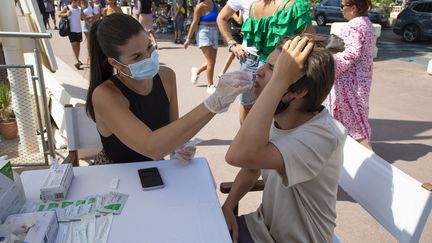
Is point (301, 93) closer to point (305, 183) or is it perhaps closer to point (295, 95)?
point (295, 95)

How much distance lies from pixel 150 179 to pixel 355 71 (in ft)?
7.51

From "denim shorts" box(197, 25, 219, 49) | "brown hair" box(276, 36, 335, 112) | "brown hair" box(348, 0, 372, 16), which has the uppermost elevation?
"brown hair" box(348, 0, 372, 16)

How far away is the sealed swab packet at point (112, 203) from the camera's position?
53.5 inches

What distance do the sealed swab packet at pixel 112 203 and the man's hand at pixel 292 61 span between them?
2.39 ft

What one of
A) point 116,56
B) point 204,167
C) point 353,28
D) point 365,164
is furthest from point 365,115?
point 116,56

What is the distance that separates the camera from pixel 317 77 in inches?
52.7

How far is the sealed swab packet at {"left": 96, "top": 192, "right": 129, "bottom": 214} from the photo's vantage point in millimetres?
1358

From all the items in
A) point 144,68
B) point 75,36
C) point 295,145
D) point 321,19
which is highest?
point 144,68

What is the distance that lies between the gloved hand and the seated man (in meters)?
0.12

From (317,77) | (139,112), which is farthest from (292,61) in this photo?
(139,112)

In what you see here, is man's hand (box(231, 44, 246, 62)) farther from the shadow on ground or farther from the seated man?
the seated man

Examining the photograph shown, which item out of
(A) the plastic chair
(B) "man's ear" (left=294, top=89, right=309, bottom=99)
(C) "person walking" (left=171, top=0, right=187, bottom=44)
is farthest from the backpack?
(B) "man's ear" (left=294, top=89, right=309, bottom=99)

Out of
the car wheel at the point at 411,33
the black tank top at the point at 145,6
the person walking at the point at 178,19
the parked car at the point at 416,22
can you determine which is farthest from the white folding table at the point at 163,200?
the car wheel at the point at 411,33

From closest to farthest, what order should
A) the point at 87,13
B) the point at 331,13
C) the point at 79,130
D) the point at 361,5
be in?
the point at 79,130
the point at 361,5
the point at 87,13
the point at 331,13
